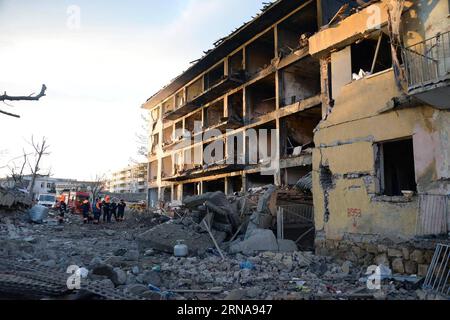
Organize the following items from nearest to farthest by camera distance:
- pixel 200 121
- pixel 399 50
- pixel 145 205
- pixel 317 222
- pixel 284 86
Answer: pixel 399 50
pixel 317 222
pixel 284 86
pixel 200 121
pixel 145 205

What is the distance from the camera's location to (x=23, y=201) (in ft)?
71.5

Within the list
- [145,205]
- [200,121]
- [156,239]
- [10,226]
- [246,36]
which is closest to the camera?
[156,239]

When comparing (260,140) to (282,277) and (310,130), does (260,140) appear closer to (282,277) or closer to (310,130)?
(310,130)

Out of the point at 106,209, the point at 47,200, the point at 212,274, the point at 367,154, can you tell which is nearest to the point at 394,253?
the point at 367,154

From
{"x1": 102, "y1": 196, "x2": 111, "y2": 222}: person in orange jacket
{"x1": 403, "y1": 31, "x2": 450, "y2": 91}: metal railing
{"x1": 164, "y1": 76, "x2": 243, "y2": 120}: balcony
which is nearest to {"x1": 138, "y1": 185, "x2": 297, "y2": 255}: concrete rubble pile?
{"x1": 403, "y1": 31, "x2": 450, "y2": 91}: metal railing

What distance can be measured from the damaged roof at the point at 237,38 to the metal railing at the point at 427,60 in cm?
1231

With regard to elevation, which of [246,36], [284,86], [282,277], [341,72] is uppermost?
[246,36]

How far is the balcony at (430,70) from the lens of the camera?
755 centimetres

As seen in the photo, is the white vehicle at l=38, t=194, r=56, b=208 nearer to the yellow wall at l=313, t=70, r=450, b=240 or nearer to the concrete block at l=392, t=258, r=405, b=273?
the yellow wall at l=313, t=70, r=450, b=240

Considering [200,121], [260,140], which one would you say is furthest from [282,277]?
[200,121]

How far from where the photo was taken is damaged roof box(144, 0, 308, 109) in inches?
796

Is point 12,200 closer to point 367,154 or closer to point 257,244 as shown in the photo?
point 257,244

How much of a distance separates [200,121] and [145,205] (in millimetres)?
10955

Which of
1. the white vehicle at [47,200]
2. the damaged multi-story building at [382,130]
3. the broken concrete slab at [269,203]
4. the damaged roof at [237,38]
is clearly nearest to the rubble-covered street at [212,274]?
the damaged multi-story building at [382,130]
